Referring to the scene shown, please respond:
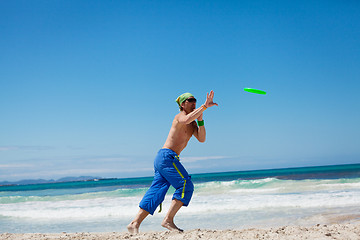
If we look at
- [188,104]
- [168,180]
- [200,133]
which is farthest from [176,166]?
[188,104]

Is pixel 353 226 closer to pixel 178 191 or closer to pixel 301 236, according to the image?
pixel 301 236

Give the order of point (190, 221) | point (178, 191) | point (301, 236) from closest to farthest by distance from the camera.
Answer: point (301, 236)
point (178, 191)
point (190, 221)

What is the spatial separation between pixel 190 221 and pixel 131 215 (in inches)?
83.8

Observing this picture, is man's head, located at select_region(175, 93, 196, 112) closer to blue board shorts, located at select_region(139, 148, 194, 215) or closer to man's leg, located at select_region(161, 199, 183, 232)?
blue board shorts, located at select_region(139, 148, 194, 215)

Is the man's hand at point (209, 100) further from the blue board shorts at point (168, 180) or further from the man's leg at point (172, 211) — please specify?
the man's leg at point (172, 211)

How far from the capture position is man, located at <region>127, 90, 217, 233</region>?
3.68 metres

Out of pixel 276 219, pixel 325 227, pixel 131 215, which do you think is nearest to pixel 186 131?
pixel 325 227

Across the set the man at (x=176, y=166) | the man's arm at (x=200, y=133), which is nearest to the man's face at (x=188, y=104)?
the man at (x=176, y=166)

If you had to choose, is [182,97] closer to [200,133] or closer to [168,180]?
[200,133]

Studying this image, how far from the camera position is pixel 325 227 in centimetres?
370

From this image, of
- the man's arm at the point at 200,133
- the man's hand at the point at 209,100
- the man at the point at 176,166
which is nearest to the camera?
the man's hand at the point at 209,100

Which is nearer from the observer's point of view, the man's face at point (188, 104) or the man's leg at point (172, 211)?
the man's leg at point (172, 211)

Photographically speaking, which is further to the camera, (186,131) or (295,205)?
(295,205)

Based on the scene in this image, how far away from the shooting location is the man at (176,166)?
12.1 feet
